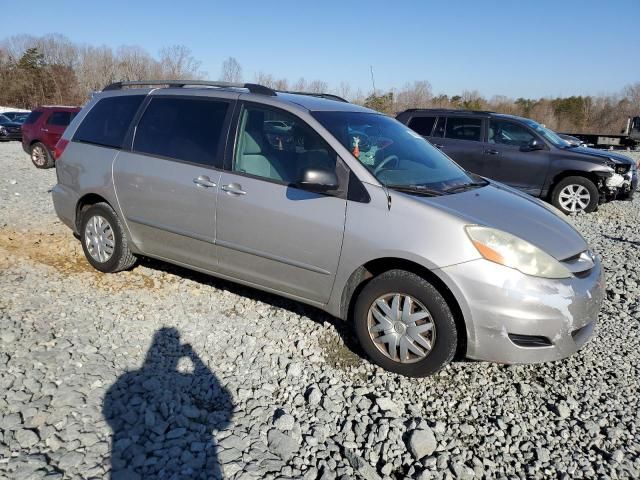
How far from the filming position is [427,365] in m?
3.17

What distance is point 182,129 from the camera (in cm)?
420

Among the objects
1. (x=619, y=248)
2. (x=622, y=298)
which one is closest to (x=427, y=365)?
(x=622, y=298)

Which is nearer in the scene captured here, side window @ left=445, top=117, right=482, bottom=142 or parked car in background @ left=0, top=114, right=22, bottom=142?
side window @ left=445, top=117, right=482, bottom=142

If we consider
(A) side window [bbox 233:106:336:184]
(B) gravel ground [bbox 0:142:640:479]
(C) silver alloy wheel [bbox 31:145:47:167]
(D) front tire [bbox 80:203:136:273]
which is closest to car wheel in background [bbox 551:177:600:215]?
(B) gravel ground [bbox 0:142:640:479]

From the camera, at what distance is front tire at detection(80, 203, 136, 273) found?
15.2 ft

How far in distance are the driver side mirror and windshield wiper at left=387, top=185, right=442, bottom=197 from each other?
6483 mm

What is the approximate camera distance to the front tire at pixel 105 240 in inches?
182

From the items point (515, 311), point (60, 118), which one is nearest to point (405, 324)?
point (515, 311)

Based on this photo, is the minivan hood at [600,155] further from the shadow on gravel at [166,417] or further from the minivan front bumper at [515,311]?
the shadow on gravel at [166,417]

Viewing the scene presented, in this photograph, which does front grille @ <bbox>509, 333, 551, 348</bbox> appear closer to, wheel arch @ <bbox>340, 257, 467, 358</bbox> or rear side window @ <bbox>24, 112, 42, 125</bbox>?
wheel arch @ <bbox>340, 257, 467, 358</bbox>

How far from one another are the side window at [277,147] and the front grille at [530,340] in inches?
64.9

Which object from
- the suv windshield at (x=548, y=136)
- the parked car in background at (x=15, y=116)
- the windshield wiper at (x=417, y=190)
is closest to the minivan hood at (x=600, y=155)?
the suv windshield at (x=548, y=136)

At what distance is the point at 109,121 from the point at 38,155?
35.6ft

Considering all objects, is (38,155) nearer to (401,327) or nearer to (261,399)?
(261,399)
